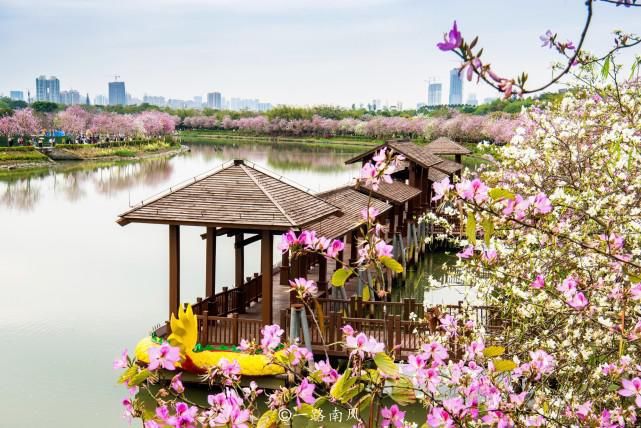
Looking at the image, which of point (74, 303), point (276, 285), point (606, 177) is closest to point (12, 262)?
point (74, 303)

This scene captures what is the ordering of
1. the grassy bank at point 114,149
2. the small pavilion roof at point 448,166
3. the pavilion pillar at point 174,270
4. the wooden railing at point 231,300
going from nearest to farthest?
1. the pavilion pillar at point 174,270
2. the wooden railing at point 231,300
3. the small pavilion roof at point 448,166
4. the grassy bank at point 114,149

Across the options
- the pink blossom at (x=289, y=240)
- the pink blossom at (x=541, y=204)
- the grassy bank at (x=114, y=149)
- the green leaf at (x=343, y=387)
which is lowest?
the grassy bank at (x=114, y=149)

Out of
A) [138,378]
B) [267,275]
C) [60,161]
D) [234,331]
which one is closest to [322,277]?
[267,275]

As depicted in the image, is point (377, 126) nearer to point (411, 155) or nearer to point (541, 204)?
point (411, 155)

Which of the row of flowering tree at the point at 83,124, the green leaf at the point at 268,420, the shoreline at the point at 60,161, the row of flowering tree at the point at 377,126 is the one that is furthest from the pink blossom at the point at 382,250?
the row of flowering tree at the point at 83,124

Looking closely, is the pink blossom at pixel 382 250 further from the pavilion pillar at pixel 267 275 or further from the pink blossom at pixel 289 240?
the pavilion pillar at pixel 267 275

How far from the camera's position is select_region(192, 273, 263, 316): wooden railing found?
13.1 m

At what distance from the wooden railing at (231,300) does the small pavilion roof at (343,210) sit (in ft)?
5.54

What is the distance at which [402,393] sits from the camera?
3.39 m

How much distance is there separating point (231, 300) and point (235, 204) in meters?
2.33

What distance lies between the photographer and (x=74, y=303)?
1881 cm

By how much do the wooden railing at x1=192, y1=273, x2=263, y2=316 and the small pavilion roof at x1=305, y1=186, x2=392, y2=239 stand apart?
169cm

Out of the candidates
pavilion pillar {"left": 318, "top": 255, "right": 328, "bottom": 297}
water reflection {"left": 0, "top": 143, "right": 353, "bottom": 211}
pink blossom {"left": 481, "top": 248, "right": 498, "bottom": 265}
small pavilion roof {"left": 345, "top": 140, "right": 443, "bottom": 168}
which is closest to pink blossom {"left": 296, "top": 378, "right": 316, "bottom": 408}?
pink blossom {"left": 481, "top": 248, "right": 498, "bottom": 265}

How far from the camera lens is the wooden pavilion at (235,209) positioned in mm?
12047
